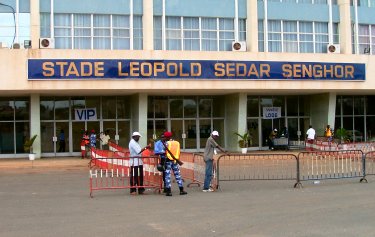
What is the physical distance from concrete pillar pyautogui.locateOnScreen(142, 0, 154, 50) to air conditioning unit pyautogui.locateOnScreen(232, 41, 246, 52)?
4.69m

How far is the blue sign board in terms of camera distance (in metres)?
25.1

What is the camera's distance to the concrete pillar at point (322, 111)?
31047 millimetres

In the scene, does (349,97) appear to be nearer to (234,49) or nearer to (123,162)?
(234,49)

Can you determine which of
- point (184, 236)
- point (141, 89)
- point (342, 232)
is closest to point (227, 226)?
point (184, 236)

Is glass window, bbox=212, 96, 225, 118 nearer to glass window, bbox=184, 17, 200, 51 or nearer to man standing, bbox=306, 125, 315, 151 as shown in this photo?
glass window, bbox=184, 17, 200, 51

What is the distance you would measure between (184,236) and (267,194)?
205 inches

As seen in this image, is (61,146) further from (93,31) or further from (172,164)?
(172,164)

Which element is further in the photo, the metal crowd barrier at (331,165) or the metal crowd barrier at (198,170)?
the metal crowd barrier at (331,165)

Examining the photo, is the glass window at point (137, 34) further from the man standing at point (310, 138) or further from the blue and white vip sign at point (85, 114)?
the man standing at point (310, 138)

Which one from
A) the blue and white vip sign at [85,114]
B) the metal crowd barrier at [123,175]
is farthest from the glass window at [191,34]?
the metal crowd barrier at [123,175]

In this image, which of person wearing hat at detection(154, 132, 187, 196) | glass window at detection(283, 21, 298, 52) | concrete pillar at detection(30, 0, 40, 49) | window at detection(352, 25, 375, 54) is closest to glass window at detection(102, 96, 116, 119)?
concrete pillar at detection(30, 0, 40, 49)

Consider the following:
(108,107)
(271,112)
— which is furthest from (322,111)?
(108,107)

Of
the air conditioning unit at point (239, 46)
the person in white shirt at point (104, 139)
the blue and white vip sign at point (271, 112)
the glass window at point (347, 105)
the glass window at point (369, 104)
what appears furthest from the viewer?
the glass window at point (369, 104)

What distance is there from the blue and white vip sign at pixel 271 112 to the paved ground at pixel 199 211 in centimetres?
1750
